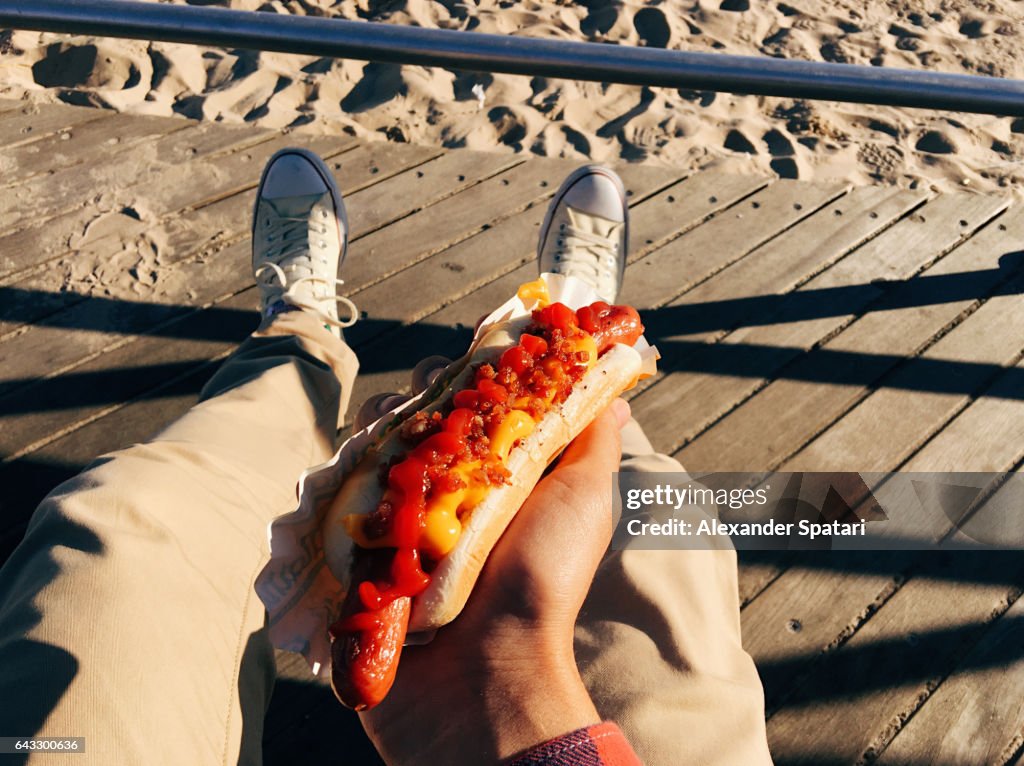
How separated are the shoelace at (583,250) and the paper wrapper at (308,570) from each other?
134 centimetres

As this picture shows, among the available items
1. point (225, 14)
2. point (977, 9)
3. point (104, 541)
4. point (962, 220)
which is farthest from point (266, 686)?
point (977, 9)

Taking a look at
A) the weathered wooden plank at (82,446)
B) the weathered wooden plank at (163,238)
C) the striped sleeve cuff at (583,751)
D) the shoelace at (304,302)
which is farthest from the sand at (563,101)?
the striped sleeve cuff at (583,751)

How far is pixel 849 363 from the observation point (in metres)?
3.20

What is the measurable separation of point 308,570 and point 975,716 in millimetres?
2023

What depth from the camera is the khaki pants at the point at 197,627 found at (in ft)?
4.96

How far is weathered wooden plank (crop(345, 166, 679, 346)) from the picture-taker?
11.0 ft

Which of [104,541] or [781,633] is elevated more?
[104,541]

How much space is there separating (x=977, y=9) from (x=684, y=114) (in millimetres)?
3052

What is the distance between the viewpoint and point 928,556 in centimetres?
261

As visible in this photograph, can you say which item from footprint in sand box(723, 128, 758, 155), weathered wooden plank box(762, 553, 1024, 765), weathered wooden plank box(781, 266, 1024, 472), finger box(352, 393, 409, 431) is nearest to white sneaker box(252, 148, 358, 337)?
finger box(352, 393, 409, 431)

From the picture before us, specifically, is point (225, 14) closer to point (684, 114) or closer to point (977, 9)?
point (684, 114)

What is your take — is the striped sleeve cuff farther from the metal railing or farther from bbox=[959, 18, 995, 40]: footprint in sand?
bbox=[959, 18, 995, 40]: footprint in sand
